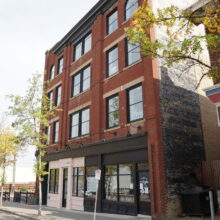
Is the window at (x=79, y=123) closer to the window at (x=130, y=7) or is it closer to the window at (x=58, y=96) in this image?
the window at (x=58, y=96)

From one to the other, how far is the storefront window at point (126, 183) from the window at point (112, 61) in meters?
6.61

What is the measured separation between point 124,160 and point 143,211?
9.76 ft

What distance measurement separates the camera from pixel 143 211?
12891 mm

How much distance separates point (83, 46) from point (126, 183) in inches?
501

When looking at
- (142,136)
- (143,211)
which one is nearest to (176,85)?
(142,136)

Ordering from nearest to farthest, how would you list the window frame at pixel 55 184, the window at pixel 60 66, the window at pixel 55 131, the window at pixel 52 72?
the window frame at pixel 55 184, the window at pixel 55 131, the window at pixel 60 66, the window at pixel 52 72

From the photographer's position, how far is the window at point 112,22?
1819 cm

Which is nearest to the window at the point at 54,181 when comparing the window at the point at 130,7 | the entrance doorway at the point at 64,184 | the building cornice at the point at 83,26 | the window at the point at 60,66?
the entrance doorway at the point at 64,184

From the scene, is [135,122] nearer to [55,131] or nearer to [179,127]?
[179,127]

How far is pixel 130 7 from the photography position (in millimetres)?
16875

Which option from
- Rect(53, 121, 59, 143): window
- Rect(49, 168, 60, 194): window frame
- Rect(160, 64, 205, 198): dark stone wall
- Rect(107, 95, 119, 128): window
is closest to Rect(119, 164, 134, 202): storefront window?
Rect(160, 64, 205, 198): dark stone wall

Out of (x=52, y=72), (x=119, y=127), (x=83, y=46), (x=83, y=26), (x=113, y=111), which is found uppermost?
(x=83, y=26)

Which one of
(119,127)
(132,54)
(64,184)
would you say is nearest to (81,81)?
(132,54)

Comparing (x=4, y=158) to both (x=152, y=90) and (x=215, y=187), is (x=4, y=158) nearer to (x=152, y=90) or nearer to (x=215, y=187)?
(x=152, y=90)
